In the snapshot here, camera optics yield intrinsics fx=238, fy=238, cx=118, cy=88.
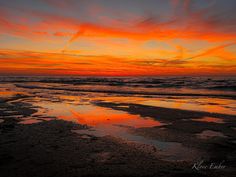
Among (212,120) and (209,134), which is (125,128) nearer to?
(209,134)

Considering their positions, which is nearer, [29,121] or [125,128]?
[125,128]

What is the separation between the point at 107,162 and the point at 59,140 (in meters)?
2.21

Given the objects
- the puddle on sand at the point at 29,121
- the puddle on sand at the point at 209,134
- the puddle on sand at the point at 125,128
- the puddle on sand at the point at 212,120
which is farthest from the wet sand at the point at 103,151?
the puddle on sand at the point at 212,120

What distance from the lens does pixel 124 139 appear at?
279 inches

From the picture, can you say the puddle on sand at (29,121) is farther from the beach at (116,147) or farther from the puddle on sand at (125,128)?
the puddle on sand at (125,128)

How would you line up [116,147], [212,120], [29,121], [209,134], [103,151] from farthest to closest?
[212,120], [29,121], [209,134], [116,147], [103,151]

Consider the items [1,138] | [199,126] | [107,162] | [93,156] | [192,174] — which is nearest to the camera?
[192,174]

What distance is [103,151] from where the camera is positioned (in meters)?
5.91

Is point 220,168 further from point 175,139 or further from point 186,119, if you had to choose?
point 186,119

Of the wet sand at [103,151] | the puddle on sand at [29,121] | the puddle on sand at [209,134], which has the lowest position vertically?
the puddle on sand at [209,134]

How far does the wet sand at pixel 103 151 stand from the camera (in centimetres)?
473

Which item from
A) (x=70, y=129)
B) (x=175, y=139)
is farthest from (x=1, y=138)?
(x=175, y=139)

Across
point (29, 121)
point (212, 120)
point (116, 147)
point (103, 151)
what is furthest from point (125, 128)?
point (212, 120)

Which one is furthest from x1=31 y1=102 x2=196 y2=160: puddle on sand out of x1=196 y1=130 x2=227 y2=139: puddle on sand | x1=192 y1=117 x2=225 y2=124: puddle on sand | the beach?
x1=192 y1=117 x2=225 y2=124: puddle on sand
